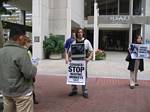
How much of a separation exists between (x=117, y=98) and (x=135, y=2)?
4358 cm

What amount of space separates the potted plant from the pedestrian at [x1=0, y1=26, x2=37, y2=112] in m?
21.3

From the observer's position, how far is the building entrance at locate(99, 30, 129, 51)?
56.5m

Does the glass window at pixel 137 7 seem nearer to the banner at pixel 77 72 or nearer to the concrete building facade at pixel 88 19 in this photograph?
the concrete building facade at pixel 88 19

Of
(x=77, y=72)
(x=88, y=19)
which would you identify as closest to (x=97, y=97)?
(x=77, y=72)

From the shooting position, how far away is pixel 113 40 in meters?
57.0

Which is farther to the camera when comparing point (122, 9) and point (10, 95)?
point (122, 9)

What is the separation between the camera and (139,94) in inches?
449

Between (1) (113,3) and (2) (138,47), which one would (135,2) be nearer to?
(1) (113,3)

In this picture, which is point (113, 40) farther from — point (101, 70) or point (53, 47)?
point (101, 70)

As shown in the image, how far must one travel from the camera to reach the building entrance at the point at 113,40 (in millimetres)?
56500

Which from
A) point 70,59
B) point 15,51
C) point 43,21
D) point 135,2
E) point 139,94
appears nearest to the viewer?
point 15,51

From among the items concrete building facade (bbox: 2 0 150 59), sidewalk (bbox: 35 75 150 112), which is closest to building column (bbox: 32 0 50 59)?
concrete building facade (bbox: 2 0 150 59)

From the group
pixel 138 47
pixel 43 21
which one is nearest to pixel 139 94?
pixel 138 47

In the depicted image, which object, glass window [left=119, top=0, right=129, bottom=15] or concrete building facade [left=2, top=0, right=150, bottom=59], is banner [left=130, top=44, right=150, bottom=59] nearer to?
concrete building facade [left=2, top=0, right=150, bottom=59]
